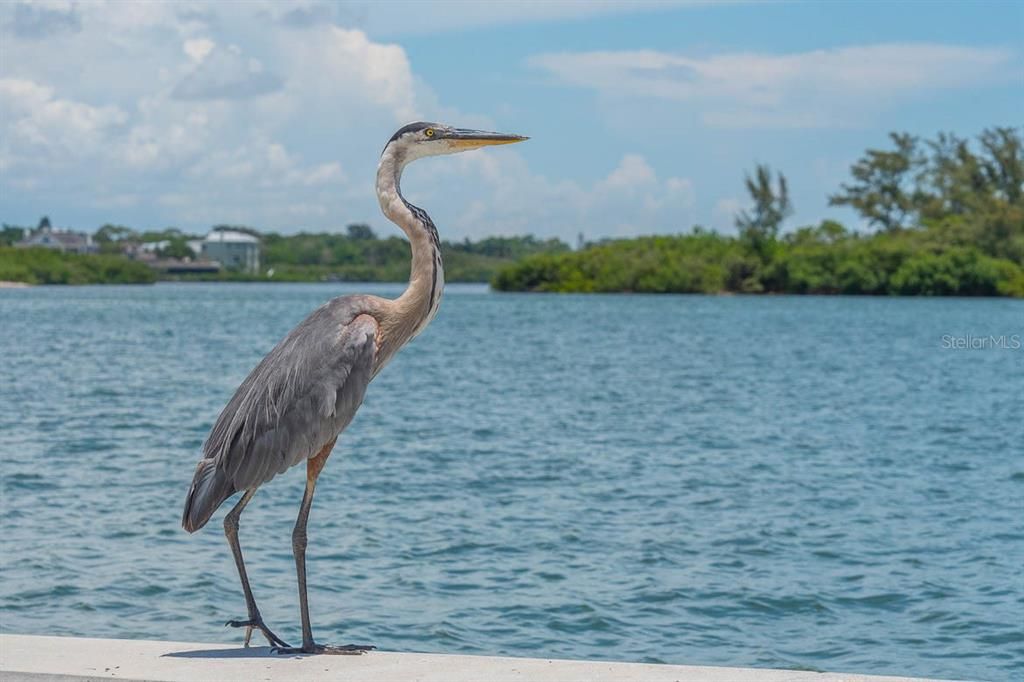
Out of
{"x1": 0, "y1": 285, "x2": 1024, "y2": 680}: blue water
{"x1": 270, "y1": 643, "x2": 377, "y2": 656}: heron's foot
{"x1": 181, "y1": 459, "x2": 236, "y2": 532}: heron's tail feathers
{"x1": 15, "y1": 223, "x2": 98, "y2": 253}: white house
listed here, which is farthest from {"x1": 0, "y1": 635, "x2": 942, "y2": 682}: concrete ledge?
{"x1": 15, "y1": 223, "x2": 98, "y2": 253}: white house

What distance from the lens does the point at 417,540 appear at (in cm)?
1258

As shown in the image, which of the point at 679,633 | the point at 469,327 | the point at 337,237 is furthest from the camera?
the point at 337,237

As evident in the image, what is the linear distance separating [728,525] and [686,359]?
27908mm

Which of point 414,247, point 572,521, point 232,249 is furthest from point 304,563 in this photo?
point 232,249

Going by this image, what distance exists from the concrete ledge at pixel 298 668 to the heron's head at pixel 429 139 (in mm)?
2097

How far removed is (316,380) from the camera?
17.5ft

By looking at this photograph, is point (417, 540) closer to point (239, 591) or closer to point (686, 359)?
point (239, 591)

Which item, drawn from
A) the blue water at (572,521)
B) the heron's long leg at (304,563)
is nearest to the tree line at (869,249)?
the blue water at (572,521)

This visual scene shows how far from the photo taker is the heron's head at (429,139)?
17.9 ft

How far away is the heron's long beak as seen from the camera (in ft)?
17.9

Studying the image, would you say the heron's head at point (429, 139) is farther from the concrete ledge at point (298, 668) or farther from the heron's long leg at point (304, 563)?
the concrete ledge at point (298, 668)

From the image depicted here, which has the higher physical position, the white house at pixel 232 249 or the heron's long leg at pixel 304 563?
the white house at pixel 232 249

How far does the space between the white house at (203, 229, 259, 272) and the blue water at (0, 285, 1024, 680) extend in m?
137

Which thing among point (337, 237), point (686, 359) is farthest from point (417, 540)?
point (337, 237)
